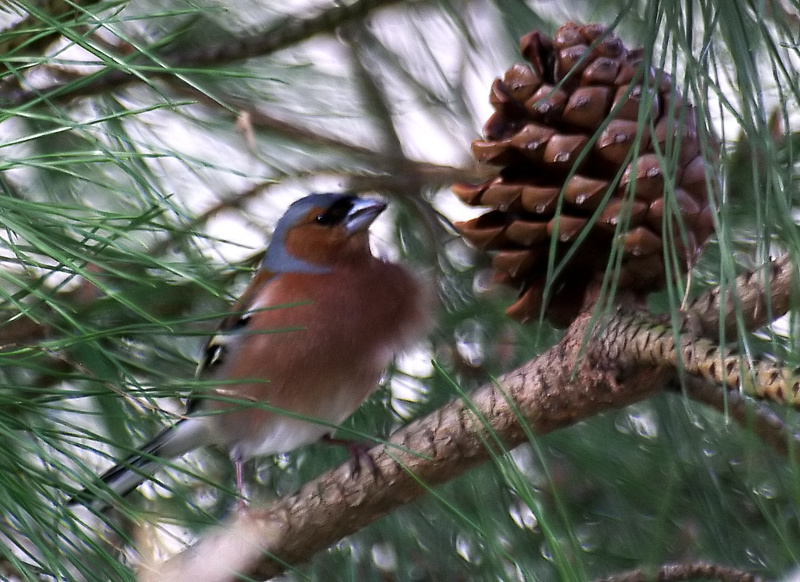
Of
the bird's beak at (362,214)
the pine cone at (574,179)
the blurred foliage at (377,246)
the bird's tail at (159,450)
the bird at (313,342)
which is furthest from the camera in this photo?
the bird's beak at (362,214)

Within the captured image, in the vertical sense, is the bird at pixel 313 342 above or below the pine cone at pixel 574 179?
above

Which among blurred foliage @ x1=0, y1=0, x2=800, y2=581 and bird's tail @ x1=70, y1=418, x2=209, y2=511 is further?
bird's tail @ x1=70, y1=418, x2=209, y2=511

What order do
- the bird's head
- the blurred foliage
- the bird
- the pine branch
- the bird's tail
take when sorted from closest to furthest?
→ 1. the pine branch
2. the blurred foliage
3. the bird's tail
4. the bird
5. the bird's head

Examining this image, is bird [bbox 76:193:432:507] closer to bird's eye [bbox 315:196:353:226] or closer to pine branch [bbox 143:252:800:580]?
bird's eye [bbox 315:196:353:226]

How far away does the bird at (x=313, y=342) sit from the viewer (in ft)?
5.70

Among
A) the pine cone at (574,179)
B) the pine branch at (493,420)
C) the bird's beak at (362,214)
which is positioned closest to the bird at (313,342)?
the bird's beak at (362,214)

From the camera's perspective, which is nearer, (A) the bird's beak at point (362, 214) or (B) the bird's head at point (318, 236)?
(A) the bird's beak at point (362, 214)

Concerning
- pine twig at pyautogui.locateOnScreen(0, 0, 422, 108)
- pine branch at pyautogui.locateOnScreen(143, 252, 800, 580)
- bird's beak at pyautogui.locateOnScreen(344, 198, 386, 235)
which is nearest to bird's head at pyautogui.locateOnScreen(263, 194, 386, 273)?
bird's beak at pyautogui.locateOnScreen(344, 198, 386, 235)

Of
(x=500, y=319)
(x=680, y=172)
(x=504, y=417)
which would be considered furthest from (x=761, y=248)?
(x=500, y=319)

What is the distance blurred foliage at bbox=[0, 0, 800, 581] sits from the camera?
4.45ft

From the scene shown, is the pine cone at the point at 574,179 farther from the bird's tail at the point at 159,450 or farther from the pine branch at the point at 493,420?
the bird's tail at the point at 159,450

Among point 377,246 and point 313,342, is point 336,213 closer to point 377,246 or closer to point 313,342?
point 377,246

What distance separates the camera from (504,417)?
113cm

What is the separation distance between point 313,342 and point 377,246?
0.31m
